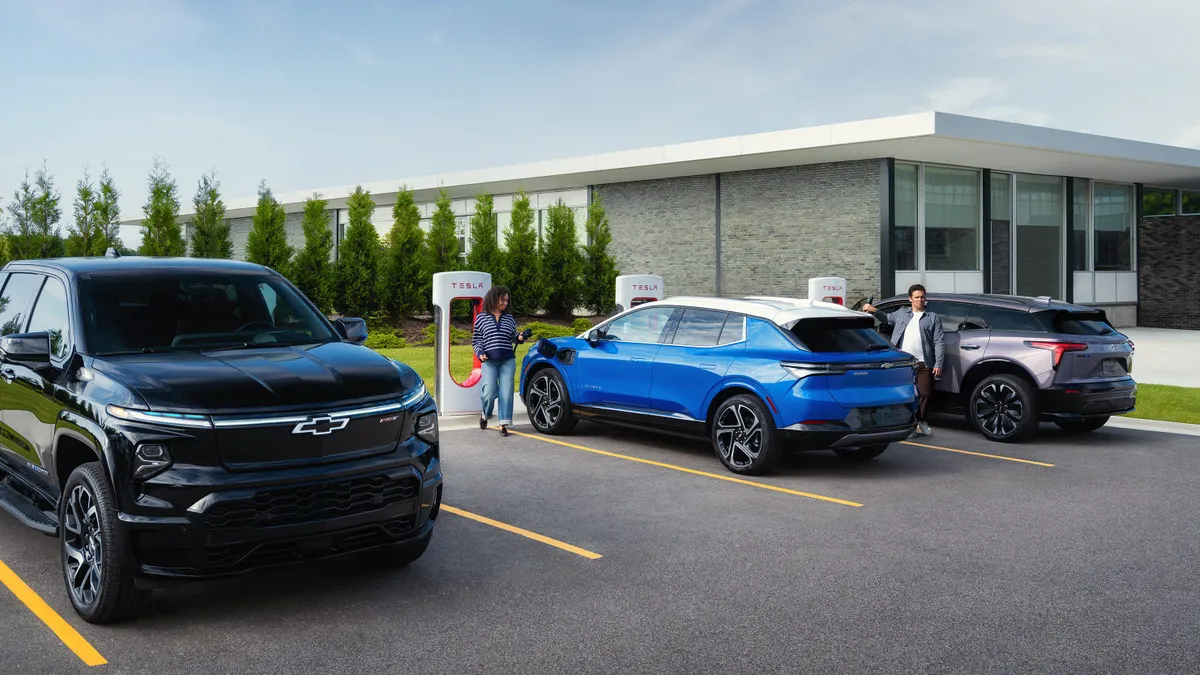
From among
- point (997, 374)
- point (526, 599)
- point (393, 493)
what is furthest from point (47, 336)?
point (997, 374)

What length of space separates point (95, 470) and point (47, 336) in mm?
1094

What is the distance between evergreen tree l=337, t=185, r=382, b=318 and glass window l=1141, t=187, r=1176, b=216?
26.1 meters

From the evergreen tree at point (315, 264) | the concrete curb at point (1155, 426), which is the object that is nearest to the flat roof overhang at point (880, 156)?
the evergreen tree at point (315, 264)

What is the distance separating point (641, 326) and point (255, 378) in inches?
230

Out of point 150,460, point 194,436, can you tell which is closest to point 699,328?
point 194,436

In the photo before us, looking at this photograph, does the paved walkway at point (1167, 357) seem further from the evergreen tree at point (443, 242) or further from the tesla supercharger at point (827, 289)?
the evergreen tree at point (443, 242)

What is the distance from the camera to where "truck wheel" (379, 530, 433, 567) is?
18.7ft

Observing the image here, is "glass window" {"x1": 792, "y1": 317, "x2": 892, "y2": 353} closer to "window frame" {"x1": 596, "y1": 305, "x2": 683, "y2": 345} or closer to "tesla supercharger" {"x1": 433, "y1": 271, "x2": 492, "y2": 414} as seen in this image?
"window frame" {"x1": 596, "y1": 305, "x2": 683, "y2": 345}

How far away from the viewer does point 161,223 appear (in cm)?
2589

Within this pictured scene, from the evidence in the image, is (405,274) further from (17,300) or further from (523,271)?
(17,300)

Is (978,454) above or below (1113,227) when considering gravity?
below

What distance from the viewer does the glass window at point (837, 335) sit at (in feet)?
28.9

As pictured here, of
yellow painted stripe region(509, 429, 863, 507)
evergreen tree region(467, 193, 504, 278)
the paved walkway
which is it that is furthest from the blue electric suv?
evergreen tree region(467, 193, 504, 278)

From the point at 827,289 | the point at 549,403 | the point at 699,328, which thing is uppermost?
the point at 827,289
